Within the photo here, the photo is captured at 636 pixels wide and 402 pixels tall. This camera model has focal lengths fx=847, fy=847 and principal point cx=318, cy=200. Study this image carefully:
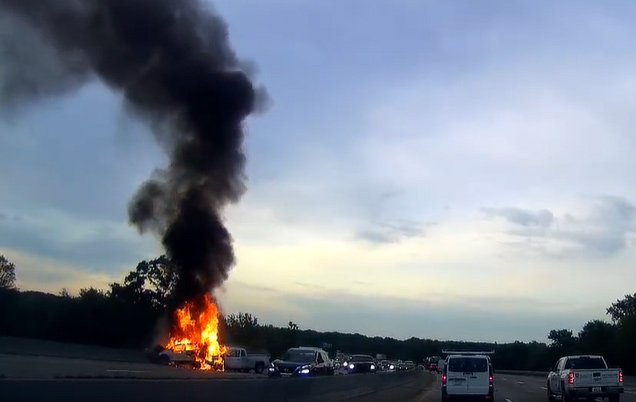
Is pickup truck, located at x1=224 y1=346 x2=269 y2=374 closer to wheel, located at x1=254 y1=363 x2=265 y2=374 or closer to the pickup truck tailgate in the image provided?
wheel, located at x1=254 y1=363 x2=265 y2=374

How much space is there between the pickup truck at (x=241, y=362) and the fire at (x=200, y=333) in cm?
60

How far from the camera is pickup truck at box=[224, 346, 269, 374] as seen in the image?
2088 inches

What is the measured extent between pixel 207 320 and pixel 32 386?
4175cm

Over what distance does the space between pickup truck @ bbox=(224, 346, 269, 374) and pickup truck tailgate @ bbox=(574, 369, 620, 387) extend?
26.9 meters

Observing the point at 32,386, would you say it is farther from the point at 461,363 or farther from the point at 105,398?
the point at 461,363

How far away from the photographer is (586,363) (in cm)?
3198

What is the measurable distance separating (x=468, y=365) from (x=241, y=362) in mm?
26944

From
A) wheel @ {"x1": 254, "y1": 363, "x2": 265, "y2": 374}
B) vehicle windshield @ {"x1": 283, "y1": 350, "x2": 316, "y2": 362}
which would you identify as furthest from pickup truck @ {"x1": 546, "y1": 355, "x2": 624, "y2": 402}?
wheel @ {"x1": 254, "y1": 363, "x2": 265, "y2": 374}

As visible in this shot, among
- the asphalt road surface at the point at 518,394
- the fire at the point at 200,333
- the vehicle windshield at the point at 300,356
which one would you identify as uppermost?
the fire at the point at 200,333

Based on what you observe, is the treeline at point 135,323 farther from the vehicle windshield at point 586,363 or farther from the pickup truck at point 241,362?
the vehicle windshield at point 586,363

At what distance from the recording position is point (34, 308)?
76.2 meters

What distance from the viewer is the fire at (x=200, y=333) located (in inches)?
1997

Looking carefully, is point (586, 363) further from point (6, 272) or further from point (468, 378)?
point (6, 272)

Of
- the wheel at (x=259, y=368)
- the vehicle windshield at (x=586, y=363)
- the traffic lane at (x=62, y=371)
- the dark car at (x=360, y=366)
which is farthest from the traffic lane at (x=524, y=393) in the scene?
the wheel at (x=259, y=368)
